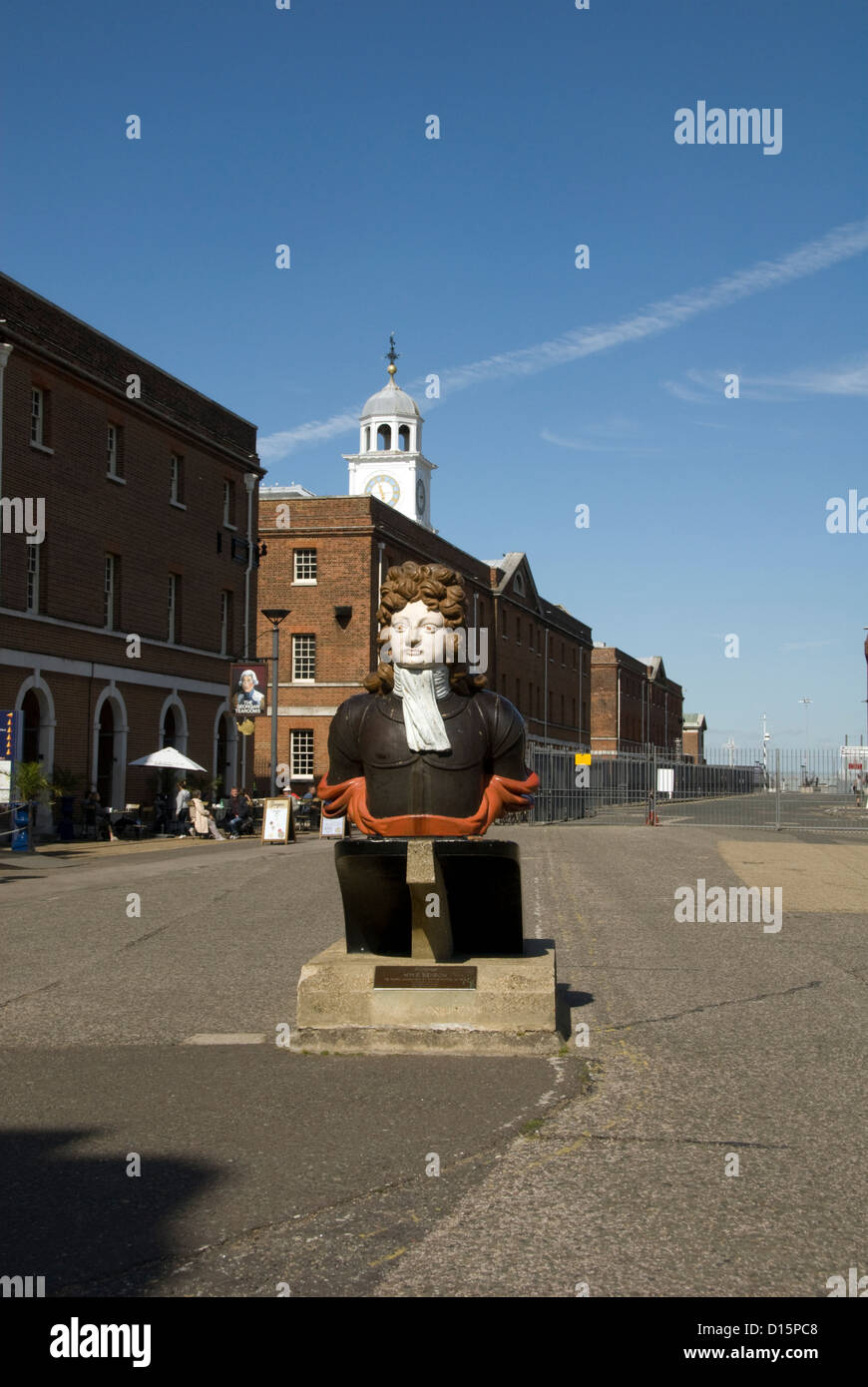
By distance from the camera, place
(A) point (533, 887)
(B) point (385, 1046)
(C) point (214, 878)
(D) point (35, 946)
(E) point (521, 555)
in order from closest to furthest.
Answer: (B) point (385, 1046)
(D) point (35, 946)
(A) point (533, 887)
(C) point (214, 878)
(E) point (521, 555)

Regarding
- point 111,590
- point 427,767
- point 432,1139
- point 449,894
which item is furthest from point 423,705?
point 111,590

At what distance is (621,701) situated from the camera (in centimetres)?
9756

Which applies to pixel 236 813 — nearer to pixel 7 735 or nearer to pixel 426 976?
pixel 7 735

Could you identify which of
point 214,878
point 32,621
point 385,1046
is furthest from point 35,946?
point 32,621

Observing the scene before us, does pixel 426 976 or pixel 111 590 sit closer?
pixel 426 976

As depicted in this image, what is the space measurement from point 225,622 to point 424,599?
32644mm

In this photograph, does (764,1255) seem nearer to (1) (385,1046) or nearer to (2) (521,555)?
(1) (385,1046)

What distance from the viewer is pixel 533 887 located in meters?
17.9

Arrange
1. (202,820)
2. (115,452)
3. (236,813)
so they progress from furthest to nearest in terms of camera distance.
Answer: (236,813), (115,452), (202,820)

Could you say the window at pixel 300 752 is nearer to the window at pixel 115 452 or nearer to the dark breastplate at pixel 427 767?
the window at pixel 115 452

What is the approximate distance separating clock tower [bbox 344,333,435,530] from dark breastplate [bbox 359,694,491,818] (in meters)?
67.6

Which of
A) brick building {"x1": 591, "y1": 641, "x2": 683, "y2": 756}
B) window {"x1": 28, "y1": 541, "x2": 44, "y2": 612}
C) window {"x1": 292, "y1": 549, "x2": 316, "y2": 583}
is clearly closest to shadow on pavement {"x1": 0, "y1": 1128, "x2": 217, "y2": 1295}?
window {"x1": 28, "y1": 541, "x2": 44, "y2": 612}

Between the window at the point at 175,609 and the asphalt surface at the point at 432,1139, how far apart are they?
25150 millimetres
